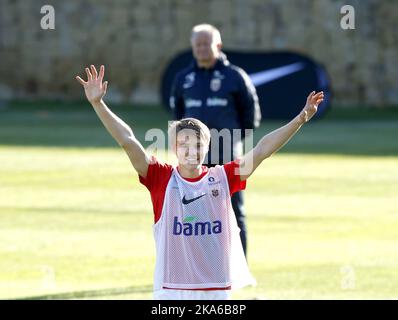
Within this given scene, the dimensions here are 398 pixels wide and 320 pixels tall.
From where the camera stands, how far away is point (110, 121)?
7.66 meters

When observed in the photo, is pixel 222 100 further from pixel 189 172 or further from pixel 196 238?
pixel 196 238

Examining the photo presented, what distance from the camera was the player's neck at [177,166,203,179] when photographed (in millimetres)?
7711

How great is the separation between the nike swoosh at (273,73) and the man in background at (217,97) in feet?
58.6

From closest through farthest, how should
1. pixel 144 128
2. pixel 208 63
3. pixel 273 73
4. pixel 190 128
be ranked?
pixel 190 128
pixel 208 63
pixel 144 128
pixel 273 73

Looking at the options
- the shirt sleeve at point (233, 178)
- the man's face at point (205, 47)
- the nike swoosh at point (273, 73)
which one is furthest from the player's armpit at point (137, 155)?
the nike swoosh at point (273, 73)

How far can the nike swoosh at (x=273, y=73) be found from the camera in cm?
3052

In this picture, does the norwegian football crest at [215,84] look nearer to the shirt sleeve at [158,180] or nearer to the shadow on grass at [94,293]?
the shadow on grass at [94,293]

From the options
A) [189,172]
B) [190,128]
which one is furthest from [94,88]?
[189,172]

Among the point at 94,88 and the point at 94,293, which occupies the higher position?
the point at 94,88

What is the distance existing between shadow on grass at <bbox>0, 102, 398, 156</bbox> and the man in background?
11.6 m

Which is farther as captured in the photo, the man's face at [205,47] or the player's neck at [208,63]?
the player's neck at [208,63]

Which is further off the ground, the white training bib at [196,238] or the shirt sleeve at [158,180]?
the shirt sleeve at [158,180]

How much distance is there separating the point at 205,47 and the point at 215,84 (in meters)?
0.42

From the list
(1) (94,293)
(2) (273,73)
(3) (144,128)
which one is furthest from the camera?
(2) (273,73)
